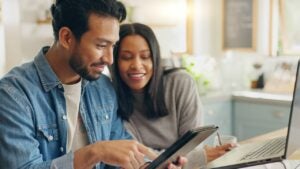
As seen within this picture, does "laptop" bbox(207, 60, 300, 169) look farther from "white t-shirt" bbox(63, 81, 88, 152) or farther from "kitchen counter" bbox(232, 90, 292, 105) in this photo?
"kitchen counter" bbox(232, 90, 292, 105)

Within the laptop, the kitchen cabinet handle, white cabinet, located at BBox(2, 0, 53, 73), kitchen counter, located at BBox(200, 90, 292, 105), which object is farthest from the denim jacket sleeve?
the kitchen cabinet handle

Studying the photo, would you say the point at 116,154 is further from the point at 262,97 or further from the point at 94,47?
the point at 262,97

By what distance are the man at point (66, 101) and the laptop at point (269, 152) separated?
0.31 metres

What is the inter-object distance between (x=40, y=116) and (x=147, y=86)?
57cm

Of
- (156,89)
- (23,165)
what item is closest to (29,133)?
(23,165)

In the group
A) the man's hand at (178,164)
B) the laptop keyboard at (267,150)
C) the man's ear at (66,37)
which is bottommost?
the laptop keyboard at (267,150)

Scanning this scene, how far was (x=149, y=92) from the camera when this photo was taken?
1761 mm

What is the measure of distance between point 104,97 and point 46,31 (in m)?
1.44

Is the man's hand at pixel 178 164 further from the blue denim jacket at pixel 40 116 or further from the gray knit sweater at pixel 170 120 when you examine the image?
the gray knit sweater at pixel 170 120

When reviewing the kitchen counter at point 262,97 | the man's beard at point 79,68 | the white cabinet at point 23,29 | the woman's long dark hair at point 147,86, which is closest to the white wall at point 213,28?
the kitchen counter at point 262,97

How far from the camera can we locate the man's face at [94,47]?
4.39 ft

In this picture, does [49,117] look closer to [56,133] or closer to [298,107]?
[56,133]

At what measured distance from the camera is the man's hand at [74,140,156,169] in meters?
1.12

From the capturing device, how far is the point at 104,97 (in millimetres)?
1584
